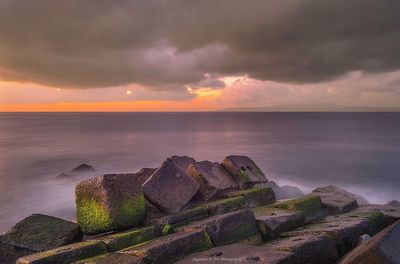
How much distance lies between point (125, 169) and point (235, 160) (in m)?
20.8

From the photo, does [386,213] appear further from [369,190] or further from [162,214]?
[369,190]

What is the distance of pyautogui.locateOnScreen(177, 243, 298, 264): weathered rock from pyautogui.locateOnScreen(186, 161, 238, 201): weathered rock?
9.86 ft

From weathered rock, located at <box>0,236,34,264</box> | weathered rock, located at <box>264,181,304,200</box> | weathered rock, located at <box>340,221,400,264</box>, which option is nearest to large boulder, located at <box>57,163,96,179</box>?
weathered rock, located at <box>264,181,304,200</box>

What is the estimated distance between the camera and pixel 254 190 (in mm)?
7910

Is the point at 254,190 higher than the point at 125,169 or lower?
higher

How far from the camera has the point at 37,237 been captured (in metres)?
6.22

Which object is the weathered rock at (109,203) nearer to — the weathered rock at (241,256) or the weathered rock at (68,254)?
the weathered rock at (68,254)

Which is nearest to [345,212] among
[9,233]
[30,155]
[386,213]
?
[386,213]


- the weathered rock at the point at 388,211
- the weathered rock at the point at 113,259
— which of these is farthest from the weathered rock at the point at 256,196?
the weathered rock at the point at 113,259

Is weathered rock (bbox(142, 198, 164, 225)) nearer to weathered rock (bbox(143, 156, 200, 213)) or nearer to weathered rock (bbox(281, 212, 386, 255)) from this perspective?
weathered rock (bbox(143, 156, 200, 213))

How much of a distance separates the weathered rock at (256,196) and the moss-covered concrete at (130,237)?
8.11 feet

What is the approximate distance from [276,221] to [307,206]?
156 centimetres

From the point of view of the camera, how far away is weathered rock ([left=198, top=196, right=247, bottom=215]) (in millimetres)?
6809

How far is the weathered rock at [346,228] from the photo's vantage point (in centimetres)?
542
